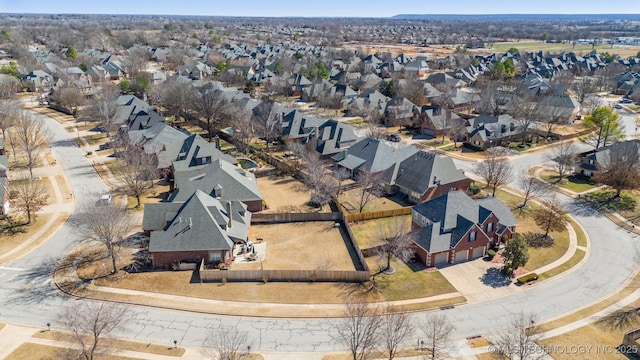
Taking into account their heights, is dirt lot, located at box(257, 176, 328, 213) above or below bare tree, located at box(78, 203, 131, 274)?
below

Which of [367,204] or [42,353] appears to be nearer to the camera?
[42,353]

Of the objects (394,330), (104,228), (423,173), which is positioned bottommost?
(394,330)

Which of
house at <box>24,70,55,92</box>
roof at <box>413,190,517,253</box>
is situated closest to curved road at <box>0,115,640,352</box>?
roof at <box>413,190,517,253</box>

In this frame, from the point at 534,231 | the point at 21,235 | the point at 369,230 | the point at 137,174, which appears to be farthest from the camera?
the point at 137,174

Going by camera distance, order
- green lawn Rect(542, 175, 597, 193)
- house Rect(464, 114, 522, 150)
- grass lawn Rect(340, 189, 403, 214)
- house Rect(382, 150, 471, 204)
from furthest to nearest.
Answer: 1. house Rect(464, 114, 522, 150)
2. green lawn Rect(542, 175, 597, 193)
3. house Rect(382, 150, 471, 204)
4. grass lawn Rect(340, 189, 403, 214)

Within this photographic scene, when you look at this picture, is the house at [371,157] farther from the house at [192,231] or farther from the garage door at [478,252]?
the house at [192,231]

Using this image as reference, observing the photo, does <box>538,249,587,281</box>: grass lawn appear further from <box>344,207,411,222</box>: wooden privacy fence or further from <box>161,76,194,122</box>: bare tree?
<box>161,76,194,122</box>: bare tree

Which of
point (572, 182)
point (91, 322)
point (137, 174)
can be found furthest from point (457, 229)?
point (137, 174)

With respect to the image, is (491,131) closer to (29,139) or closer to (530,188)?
(530,188)
